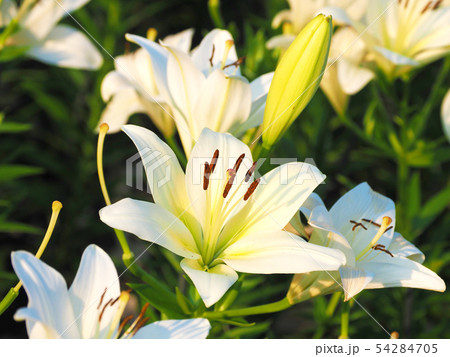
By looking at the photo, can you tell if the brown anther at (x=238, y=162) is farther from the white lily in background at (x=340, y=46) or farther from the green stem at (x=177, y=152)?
the white lily in background at (x=340, y=46)

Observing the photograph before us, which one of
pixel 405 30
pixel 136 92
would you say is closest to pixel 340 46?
pixel 405 30

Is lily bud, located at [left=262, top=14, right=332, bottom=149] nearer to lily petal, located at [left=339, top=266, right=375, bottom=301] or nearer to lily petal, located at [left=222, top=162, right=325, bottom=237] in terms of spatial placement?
lily petal, located at [left=222, top=162, right=325, bottom=237]

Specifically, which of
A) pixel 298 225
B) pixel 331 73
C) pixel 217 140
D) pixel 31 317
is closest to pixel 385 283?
pixel 298 225

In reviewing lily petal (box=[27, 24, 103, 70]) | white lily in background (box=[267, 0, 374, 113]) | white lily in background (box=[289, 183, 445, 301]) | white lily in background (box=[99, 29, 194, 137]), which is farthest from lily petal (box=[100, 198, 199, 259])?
lily petal (box=[27, 24, 103, 70])

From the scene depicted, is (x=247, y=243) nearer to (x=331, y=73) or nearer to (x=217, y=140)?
(x=217, y=140)

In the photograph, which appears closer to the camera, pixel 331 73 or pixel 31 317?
pixel 31 317

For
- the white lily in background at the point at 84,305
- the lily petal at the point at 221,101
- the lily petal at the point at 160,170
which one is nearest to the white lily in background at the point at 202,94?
the lily petal at the point at 221,101
